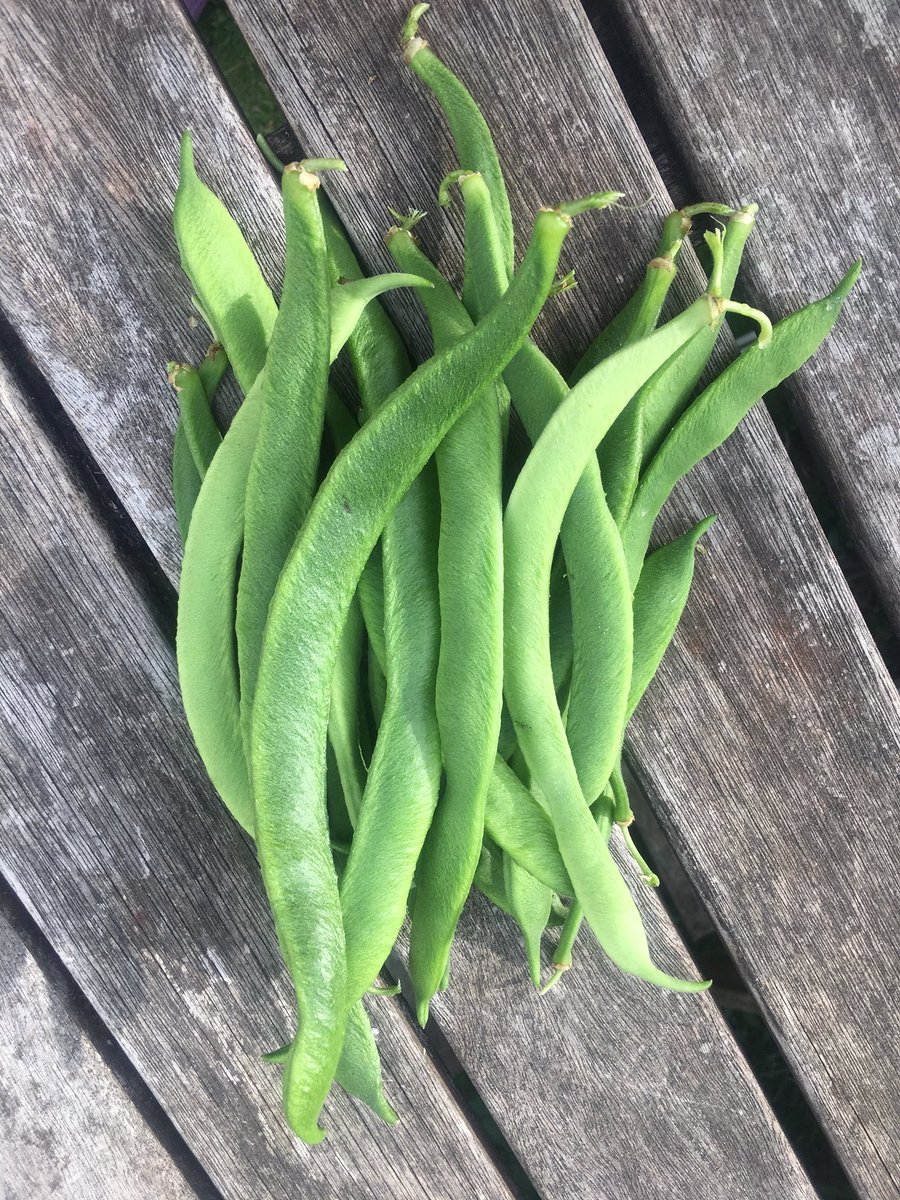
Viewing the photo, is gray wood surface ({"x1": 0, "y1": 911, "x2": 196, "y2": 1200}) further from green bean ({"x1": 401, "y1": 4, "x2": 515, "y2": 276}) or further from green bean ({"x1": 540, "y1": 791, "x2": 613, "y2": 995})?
green bean ({"x1": 401, "y1": 4, "x2": 515, "y2": 276})

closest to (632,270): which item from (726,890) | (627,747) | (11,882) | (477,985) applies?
(627,747)

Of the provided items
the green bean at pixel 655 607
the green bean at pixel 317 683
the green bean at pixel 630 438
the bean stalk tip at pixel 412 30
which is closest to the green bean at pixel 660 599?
the green bean at pixel 655 607

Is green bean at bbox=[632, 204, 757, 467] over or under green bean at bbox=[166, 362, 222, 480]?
under

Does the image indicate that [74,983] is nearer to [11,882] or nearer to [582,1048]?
[11,882]

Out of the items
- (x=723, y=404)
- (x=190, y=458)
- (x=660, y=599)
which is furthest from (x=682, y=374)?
(x=190, y=458)

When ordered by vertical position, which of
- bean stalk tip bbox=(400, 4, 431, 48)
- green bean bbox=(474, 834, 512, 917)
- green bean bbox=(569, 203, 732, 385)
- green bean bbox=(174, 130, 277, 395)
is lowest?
green bean bbox=(474, 834, 512, 917)

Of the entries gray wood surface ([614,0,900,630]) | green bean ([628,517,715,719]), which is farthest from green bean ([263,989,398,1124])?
gray wood surface ([614,0,900,630])

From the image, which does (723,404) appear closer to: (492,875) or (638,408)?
(638,408)

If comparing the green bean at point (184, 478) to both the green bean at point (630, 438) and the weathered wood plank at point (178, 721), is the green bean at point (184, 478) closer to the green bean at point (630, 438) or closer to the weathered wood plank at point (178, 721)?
the weathered wood plank at point (178, 721)
